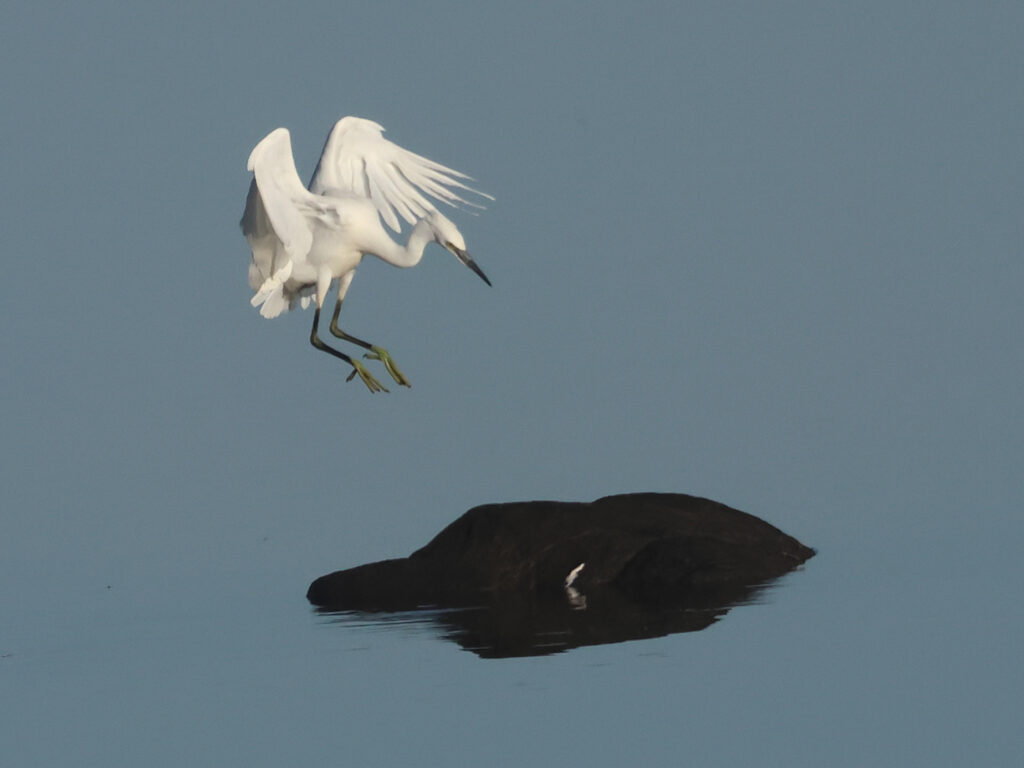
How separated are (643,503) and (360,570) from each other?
10.9ft

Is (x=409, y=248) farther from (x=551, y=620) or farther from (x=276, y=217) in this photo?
(x=551, y=620)

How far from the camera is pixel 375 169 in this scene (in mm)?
21922

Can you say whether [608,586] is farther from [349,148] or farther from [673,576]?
[349,148]

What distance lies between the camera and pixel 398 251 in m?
21.1

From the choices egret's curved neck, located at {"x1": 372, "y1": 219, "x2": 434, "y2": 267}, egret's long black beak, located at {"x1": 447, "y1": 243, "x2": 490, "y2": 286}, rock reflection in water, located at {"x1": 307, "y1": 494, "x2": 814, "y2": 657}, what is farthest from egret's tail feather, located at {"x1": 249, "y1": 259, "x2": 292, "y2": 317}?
rock reflection in water, located at {"x1": 307, "y1": 494, "x2": 814, "y2": 657}

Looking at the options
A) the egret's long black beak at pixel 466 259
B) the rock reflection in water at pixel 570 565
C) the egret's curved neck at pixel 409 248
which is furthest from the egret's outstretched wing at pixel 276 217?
the rock reflection in water at pixel 570 565

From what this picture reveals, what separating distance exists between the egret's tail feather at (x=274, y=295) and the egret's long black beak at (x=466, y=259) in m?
1.78

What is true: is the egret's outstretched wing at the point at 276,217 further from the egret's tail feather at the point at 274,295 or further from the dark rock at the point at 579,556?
the dark rock at the point at 579,556

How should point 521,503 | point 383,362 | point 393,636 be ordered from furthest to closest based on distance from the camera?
point 521,503 → point 383,362 → point 393,636

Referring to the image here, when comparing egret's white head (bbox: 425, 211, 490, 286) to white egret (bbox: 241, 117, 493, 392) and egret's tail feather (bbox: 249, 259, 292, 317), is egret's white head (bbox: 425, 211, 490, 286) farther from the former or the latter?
egret's tail feather (bbox: 249, 259, 292, 317)

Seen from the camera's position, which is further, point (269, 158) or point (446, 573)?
point (446, 573)

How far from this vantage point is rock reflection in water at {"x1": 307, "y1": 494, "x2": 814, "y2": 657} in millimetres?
20516

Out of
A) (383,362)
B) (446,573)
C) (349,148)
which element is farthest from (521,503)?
(349,148)

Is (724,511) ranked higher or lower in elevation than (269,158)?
lower
